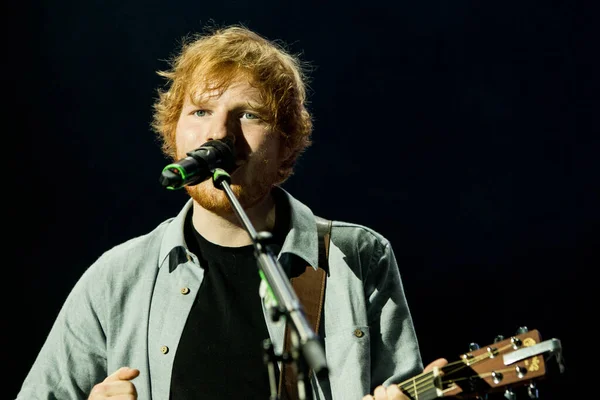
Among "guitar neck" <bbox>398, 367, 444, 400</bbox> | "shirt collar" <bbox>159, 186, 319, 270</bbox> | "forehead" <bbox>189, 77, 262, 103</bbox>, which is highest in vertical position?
"forehead" <bbox>189, 77, 262, 103</bbox>

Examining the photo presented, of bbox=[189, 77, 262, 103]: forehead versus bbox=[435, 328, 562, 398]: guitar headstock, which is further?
bbox=[189, 77, 262, 103]: forehead

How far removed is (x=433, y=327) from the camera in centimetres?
430

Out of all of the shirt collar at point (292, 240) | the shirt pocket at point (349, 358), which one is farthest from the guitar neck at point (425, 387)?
the shirt collar at point (292, 240)

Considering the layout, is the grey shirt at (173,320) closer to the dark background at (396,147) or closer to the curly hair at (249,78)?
the curly hair at (249,78)

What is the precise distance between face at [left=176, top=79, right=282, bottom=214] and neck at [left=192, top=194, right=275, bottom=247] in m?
0.09

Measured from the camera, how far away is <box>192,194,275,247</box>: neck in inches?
125

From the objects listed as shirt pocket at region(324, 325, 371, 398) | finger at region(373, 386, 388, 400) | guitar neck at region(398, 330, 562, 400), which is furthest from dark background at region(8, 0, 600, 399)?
guitar neck at region(398, 330, 562, 400)

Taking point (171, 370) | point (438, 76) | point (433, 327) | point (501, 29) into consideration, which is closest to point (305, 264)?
point (171, 370)

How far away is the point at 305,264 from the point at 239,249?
297mm

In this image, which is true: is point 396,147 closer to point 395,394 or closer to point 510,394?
point 395,394

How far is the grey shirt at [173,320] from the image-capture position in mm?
3018

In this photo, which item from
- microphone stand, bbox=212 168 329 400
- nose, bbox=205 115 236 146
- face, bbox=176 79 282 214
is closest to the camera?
microphone stand, bbox=212 168 329 400

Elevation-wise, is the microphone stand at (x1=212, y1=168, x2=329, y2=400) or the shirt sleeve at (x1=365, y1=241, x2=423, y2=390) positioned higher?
the microphone stand at (x1=212, y1=168, x2=329, y2=400)

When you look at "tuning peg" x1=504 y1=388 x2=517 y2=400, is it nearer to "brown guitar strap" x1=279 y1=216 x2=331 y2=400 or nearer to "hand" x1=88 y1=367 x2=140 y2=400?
"brown guitar strap" x1=279 y1=216 x2=331 y2=400
